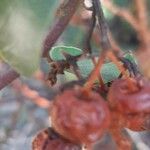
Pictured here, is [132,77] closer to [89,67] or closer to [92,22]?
[92,22]

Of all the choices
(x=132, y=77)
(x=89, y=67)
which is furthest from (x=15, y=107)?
(x=132, y=77)

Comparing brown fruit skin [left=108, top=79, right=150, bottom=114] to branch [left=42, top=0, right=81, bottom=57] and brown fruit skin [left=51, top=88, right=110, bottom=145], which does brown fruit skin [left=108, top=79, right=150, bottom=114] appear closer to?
brown fruit skin [left=51, top=88, right=110, bottom=145]

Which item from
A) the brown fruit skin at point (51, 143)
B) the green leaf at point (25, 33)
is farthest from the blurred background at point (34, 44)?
the brown fruit skin at point (51, 143)

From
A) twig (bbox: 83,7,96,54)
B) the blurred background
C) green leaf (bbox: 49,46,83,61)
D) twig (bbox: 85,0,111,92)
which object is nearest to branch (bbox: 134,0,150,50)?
the blurred background

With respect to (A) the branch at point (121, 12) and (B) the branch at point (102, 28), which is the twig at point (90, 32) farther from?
(A) the branch at point (121, 12)

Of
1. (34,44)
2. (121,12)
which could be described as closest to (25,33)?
(34,44)
